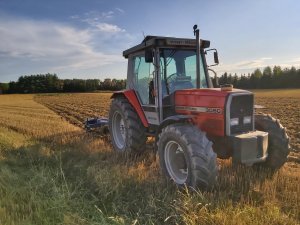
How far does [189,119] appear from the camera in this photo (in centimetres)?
596

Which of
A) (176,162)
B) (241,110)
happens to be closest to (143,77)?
(176,162)

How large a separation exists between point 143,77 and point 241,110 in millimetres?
2501

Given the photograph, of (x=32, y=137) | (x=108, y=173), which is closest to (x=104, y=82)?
(x=32, y=137)

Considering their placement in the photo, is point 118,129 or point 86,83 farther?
point 86,83

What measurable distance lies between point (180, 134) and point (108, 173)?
1.48 meters

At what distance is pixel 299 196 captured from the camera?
5.10m

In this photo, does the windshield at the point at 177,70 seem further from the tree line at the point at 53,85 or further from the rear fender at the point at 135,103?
the tree line at the point at 53,85

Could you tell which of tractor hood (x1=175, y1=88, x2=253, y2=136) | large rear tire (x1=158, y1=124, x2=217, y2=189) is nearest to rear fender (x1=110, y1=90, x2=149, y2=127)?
tractor hood (x1=175, y1=88, x2=253, y2=136)

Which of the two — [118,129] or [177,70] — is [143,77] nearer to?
[177,70]

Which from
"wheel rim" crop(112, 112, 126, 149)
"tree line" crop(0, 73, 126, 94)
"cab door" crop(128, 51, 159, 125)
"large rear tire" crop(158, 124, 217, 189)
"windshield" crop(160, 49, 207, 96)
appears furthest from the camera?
"tree line" crop(0, 73, 126, 94)

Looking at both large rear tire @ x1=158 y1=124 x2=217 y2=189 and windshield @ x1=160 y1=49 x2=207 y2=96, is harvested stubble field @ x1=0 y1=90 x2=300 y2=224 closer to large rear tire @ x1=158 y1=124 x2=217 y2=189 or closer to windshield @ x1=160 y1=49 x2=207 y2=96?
large rear tire @ x1=158 y1=124 x2=217 y2=189

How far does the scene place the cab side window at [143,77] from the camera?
7270mm

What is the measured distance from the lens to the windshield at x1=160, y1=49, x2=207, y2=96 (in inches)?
269

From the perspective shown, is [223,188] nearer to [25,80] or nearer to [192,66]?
[192,66]
